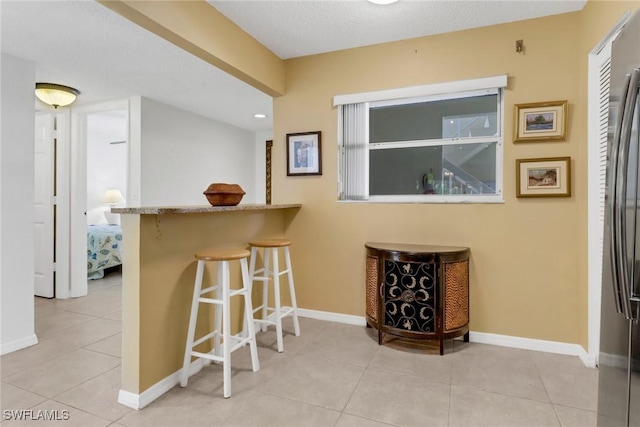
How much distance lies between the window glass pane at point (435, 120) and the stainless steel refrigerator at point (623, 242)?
1442 mm

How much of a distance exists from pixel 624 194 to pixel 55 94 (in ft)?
15.0

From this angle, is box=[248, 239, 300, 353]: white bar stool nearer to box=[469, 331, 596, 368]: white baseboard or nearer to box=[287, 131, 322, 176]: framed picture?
box=[287, 131, 322, 176]: framed picture

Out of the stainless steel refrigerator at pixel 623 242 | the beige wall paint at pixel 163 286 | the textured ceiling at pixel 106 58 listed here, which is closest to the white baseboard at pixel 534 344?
the stainless steel refrigerator at pixel 623 242

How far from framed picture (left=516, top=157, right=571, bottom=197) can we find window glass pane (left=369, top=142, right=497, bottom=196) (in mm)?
208

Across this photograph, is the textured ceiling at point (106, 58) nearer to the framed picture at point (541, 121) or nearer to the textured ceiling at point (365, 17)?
the textured ceiling at point (365, 17)

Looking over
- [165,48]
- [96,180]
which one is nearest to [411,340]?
[165,48]

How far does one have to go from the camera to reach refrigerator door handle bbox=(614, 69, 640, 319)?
3.74 ft

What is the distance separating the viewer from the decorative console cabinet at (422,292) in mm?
2459

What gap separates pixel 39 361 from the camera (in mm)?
2379

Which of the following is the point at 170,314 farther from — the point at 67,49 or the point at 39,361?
the point at 67,49

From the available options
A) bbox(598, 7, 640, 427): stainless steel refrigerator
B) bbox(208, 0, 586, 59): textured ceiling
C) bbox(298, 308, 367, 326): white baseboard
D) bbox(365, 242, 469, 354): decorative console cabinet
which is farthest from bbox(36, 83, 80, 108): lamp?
bbox(598, 7, 640, 427): stainless steel refrigerator

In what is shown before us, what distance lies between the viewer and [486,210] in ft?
8.74

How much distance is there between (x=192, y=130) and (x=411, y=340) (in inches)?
155

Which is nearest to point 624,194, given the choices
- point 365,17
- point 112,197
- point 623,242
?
point 623,242
